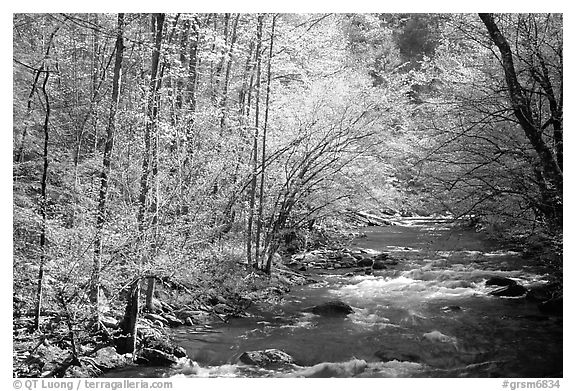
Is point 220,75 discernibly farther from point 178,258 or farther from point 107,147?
point 178,258

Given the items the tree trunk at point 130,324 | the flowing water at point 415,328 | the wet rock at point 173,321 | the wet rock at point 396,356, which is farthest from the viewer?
the wet rock at point 173,321

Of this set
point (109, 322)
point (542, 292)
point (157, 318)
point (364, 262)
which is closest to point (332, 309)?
point (157, 318)

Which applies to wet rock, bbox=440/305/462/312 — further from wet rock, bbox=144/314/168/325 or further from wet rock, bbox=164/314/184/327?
wet rock, bbox=144/314/168/325

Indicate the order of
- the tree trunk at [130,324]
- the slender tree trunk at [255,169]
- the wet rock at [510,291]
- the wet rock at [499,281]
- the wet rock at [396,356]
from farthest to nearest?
the wet rock at [499,281]
the slender tree trunk at [255,169]
the wet rock at [510,291]
the wet rock at [396,356]
the tree trunk at [130,324]

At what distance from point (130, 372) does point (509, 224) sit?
3329 mm

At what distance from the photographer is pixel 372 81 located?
7203 mm

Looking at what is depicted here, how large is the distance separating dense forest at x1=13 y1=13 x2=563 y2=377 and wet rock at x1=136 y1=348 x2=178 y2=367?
39 mm

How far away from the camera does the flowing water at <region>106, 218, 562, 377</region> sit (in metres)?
3.89

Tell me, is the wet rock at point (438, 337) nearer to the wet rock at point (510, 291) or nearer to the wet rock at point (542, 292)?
the wet rock at point (542, 292)

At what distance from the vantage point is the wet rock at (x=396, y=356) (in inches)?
163

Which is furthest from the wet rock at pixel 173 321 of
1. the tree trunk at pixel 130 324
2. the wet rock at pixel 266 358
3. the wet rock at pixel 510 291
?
the wet rock at pixel 510 291

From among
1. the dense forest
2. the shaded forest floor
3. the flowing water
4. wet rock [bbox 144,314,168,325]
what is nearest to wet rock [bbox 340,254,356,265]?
the flowing water

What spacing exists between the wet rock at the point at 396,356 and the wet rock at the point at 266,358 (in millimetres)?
758

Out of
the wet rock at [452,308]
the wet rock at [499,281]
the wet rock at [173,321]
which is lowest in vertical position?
the wet rock at [173,321]
